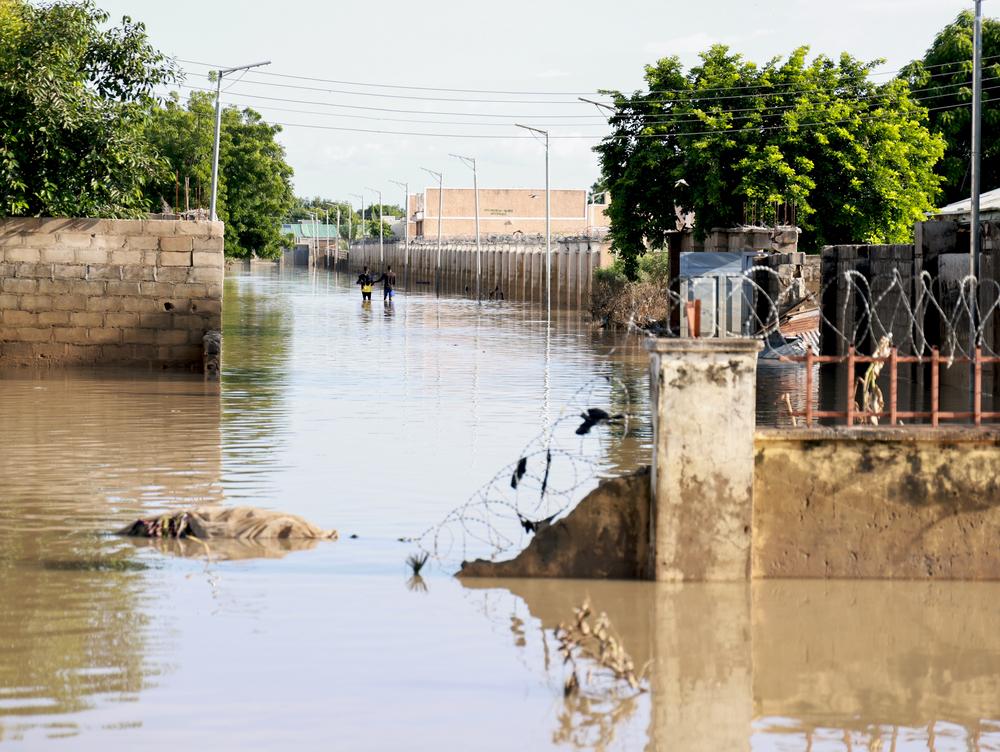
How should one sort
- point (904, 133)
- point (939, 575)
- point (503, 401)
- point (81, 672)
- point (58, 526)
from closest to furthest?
1. point (81, 672)
2. point (939, 575)
3. point (58, 526)
4. point (503, 401)
5. point (904, 133)

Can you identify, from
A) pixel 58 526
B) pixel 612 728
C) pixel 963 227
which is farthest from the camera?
pixel 963 227

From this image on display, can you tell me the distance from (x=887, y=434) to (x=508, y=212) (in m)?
125

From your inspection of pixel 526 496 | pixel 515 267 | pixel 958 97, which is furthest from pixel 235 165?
pixel 526 496

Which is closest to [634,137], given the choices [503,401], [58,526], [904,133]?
[904,133]

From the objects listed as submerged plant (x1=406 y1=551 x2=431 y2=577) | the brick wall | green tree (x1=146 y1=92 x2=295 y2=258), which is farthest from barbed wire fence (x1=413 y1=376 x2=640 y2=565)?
green tree (x1=146 y1=92 x2=295 y2=258)

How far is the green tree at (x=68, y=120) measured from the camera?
25812mm

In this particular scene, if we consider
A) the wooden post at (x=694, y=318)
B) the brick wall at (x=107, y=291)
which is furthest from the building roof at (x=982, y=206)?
the wooden post at (x=694, y=318)

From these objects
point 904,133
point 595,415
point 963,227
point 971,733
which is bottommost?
point 971,733

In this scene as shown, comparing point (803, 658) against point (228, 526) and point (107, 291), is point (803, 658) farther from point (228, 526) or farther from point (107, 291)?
point (107, 291)

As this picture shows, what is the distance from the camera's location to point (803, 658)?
8977 mm

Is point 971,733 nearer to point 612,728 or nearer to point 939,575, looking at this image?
point 612,728

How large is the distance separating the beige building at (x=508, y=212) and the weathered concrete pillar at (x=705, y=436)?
122 m

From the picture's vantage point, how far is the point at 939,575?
10.4 meters

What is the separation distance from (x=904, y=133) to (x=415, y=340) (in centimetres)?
1651
